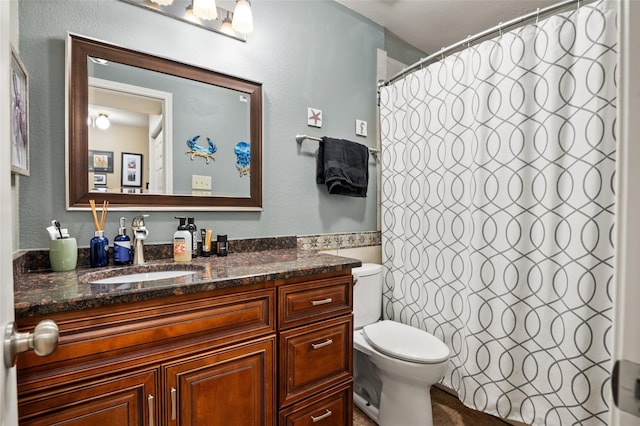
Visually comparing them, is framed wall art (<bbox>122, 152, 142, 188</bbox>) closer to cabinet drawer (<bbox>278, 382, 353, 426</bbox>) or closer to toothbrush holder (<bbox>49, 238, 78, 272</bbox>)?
toothbrush holder (<bbox>49, 238, 78, 272</bbox>)

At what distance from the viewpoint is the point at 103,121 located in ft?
4.39

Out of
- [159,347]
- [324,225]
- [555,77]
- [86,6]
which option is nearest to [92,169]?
[86,6]

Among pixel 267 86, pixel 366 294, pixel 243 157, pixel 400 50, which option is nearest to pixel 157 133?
pixel 243 157

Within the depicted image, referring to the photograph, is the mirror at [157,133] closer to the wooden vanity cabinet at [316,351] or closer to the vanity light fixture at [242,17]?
the vanity light fixture at [242,17]

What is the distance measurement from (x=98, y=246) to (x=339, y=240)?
1.31 metres

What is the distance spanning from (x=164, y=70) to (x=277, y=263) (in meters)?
1.06

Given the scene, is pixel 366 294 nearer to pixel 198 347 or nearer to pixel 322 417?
pixel 322 417

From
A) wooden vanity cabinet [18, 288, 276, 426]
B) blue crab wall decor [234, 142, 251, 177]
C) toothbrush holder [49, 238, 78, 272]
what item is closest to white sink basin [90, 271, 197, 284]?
toothbrush holder [49, 238, 78, 272]

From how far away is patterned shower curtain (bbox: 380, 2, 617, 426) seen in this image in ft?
4.23

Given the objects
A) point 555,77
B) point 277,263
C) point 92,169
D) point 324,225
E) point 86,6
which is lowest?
point 277,263

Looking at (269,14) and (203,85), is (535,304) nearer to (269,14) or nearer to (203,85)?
(203,85)

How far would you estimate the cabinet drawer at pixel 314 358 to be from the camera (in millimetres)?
1191

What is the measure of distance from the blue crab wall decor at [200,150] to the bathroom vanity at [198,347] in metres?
0.54

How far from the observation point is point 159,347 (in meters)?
0.94
